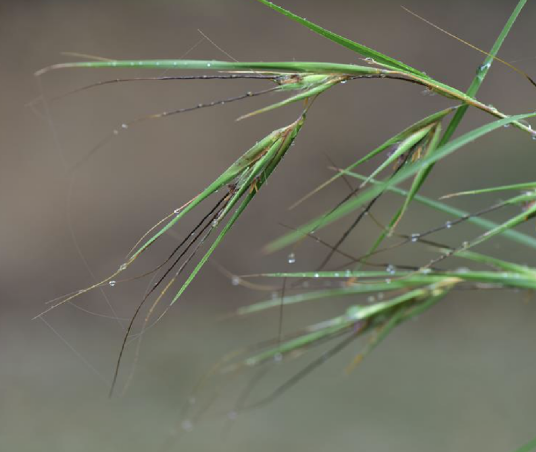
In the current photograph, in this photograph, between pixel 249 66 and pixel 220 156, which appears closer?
pixel 249 66

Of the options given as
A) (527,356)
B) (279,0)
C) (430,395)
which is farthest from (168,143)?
(527,356)

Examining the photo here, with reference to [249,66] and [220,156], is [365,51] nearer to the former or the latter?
[249,66]

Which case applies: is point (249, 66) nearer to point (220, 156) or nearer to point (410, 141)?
point (410, 141)

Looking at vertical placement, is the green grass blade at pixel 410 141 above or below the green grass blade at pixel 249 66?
below

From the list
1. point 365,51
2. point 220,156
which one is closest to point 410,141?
point 365,51

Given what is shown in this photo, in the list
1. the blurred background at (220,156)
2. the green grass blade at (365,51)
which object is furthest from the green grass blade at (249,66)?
the blurred background at (220,156)

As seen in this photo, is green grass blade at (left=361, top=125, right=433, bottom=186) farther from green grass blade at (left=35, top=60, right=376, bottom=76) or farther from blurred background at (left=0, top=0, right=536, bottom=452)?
blurred background at (left=0, top=0, right=536, bottom=452)

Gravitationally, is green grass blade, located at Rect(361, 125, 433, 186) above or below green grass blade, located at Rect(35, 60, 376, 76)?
below

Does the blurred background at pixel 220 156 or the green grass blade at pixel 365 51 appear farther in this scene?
the blurred background at pixel 220 156

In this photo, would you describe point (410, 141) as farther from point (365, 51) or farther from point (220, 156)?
point (220, 156)

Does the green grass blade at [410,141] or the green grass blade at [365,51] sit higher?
the green grass blade at [365,51]

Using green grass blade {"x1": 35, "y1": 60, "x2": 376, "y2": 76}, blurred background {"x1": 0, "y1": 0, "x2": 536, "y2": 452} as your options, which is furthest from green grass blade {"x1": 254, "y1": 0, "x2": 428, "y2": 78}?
blurred background {"x1": 0, "y1": 0, "x2": 536, "y2": 452}

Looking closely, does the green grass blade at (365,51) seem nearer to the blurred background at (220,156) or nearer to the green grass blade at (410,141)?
the green grass blade at (410,141)

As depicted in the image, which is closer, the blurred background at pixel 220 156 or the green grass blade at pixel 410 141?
the green grass blade at pixel 410 141
